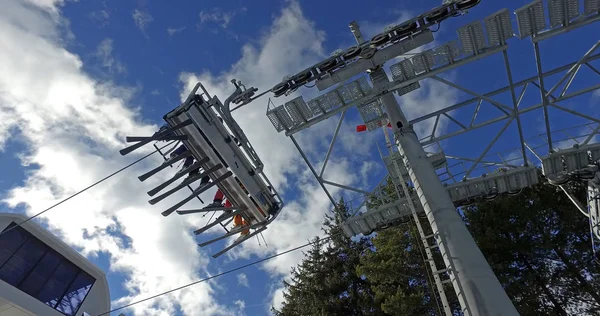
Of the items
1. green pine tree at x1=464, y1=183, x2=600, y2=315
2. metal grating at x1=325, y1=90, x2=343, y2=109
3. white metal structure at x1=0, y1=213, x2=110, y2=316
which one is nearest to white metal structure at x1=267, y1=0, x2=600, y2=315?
metal grating at x1=325, y1=90, x2=343, y2=109

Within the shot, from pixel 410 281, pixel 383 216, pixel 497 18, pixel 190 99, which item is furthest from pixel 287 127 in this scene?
pixel 410 281

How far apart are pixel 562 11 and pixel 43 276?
88.6 feet

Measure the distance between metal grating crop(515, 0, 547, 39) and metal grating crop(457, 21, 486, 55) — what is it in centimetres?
98

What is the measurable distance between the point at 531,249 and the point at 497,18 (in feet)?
64.8

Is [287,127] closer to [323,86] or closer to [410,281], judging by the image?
[323,86]

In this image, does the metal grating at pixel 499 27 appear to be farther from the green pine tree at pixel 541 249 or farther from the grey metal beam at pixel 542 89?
the green pine tree at pixel 541 249

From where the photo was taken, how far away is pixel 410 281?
24.0 metres

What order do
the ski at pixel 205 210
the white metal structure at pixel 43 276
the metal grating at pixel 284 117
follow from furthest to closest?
the white metal structure at pixel 43 276, the metal grating at pixel 284 117, the ski at pixel 205 210

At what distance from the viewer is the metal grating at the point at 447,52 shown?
10.8 meters

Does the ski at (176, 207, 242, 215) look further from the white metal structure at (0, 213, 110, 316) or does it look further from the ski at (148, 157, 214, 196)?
the white metal structure at (0, 213, 110, 316)

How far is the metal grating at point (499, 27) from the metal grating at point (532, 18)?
0.86 feet

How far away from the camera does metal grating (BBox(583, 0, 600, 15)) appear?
32.7ft

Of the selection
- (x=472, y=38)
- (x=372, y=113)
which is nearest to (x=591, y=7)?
(x=472, y=38)

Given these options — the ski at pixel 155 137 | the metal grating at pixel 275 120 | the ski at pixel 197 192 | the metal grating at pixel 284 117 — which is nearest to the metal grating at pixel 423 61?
the metal grating at pixel 284 117
